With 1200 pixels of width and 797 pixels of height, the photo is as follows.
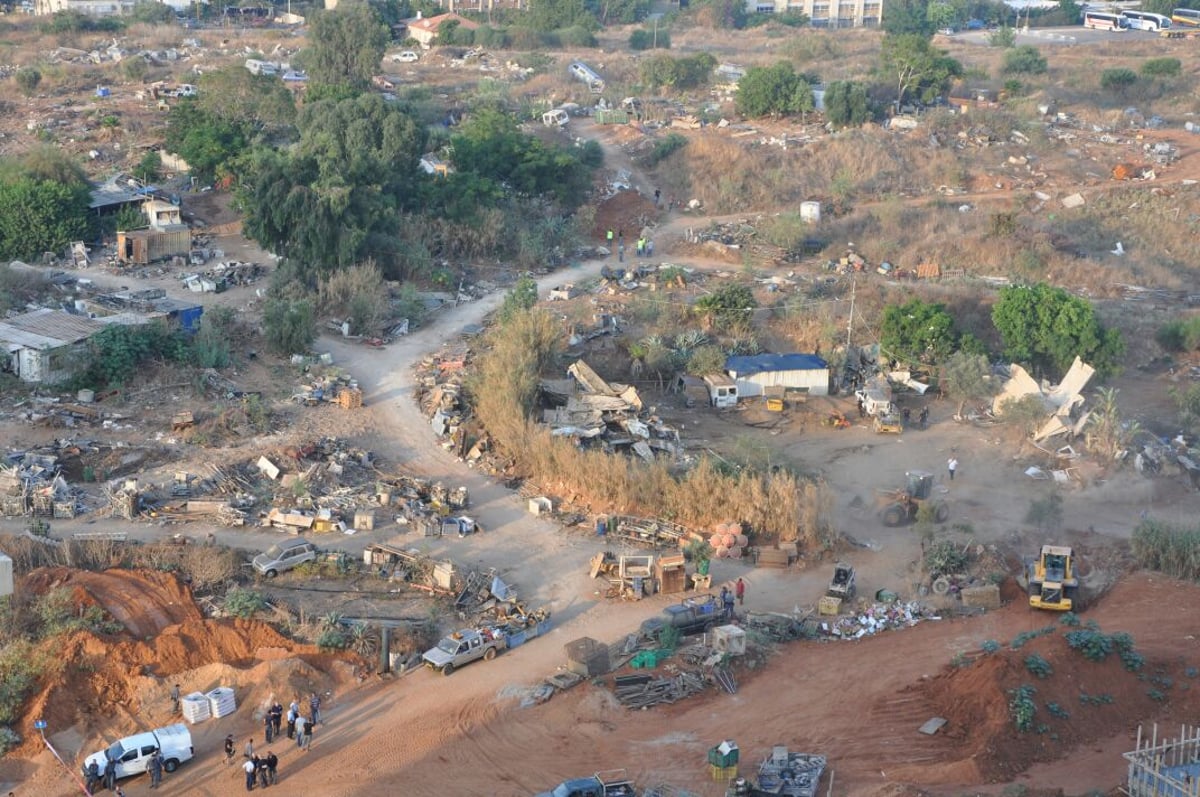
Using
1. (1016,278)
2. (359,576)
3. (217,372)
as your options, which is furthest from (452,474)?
(1016,278)

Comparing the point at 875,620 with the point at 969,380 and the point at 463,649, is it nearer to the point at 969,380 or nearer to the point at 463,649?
the point at 463,649

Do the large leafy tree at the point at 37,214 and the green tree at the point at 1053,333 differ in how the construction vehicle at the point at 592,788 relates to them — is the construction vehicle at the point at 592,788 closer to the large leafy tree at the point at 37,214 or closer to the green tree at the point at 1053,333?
the green tree at the point at 1053,333

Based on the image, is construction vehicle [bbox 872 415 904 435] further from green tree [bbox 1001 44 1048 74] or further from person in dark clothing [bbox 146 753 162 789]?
green tree [bbox 1001 44 1048 74]

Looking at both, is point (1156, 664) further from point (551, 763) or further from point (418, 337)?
point (418, 337)

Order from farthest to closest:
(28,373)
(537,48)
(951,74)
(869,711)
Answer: (537,48) → (951,74) → (28,373) → (869,711)

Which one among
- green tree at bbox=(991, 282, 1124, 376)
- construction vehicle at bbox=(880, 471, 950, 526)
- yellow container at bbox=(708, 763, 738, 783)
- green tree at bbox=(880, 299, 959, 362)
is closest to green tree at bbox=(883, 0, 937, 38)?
green tree at bbox=(991, 282, 1124, 376)

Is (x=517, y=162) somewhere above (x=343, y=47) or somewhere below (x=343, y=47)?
below

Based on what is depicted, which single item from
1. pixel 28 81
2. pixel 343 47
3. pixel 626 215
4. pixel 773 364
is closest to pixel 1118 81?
pixel 626 215
